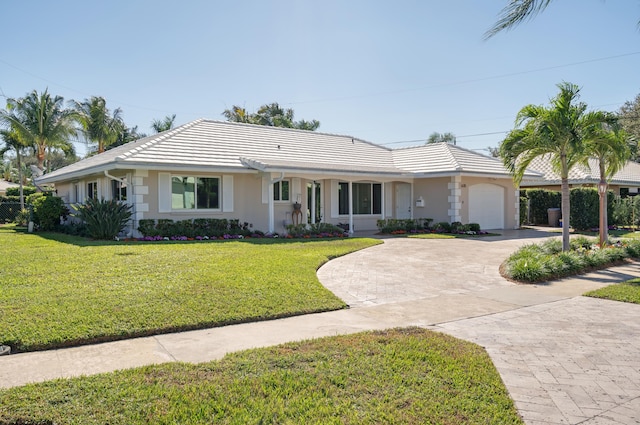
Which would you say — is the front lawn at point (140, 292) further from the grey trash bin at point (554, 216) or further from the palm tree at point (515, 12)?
the grey trash bin at point (554, 216)

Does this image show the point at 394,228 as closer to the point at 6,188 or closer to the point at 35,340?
the point at 35,340

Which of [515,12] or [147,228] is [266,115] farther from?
[515,12]

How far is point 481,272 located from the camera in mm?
10516

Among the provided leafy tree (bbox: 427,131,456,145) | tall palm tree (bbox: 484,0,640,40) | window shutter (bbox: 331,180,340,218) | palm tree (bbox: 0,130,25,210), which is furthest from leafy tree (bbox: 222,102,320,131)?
tall palm tree (bbox: 484,0,640,40)

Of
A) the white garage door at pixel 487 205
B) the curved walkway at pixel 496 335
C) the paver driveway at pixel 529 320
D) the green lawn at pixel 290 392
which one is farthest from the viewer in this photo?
the white garage door at pixel 487 205

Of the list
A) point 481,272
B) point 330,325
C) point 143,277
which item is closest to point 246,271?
point 143,277

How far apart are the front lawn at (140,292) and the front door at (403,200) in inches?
451

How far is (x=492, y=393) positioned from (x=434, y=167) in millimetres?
18411

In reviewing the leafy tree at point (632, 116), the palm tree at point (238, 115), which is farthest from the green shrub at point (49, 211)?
the leafy tree at point (632, 116)

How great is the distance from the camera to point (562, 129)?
1171cm

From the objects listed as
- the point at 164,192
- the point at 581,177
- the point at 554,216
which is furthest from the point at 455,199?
the point at 164,192

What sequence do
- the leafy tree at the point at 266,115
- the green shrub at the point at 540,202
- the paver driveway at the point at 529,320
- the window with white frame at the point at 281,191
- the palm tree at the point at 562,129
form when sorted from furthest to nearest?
the leafy tree at the point at 266,115
the green shrub at the point at 540,202
the window with white frame at the point at 281,191
the palm tree at the point at 562,129
the paver driveway at the point at 529,320

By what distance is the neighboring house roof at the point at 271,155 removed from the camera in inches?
656

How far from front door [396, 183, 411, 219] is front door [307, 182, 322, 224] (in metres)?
4.36
